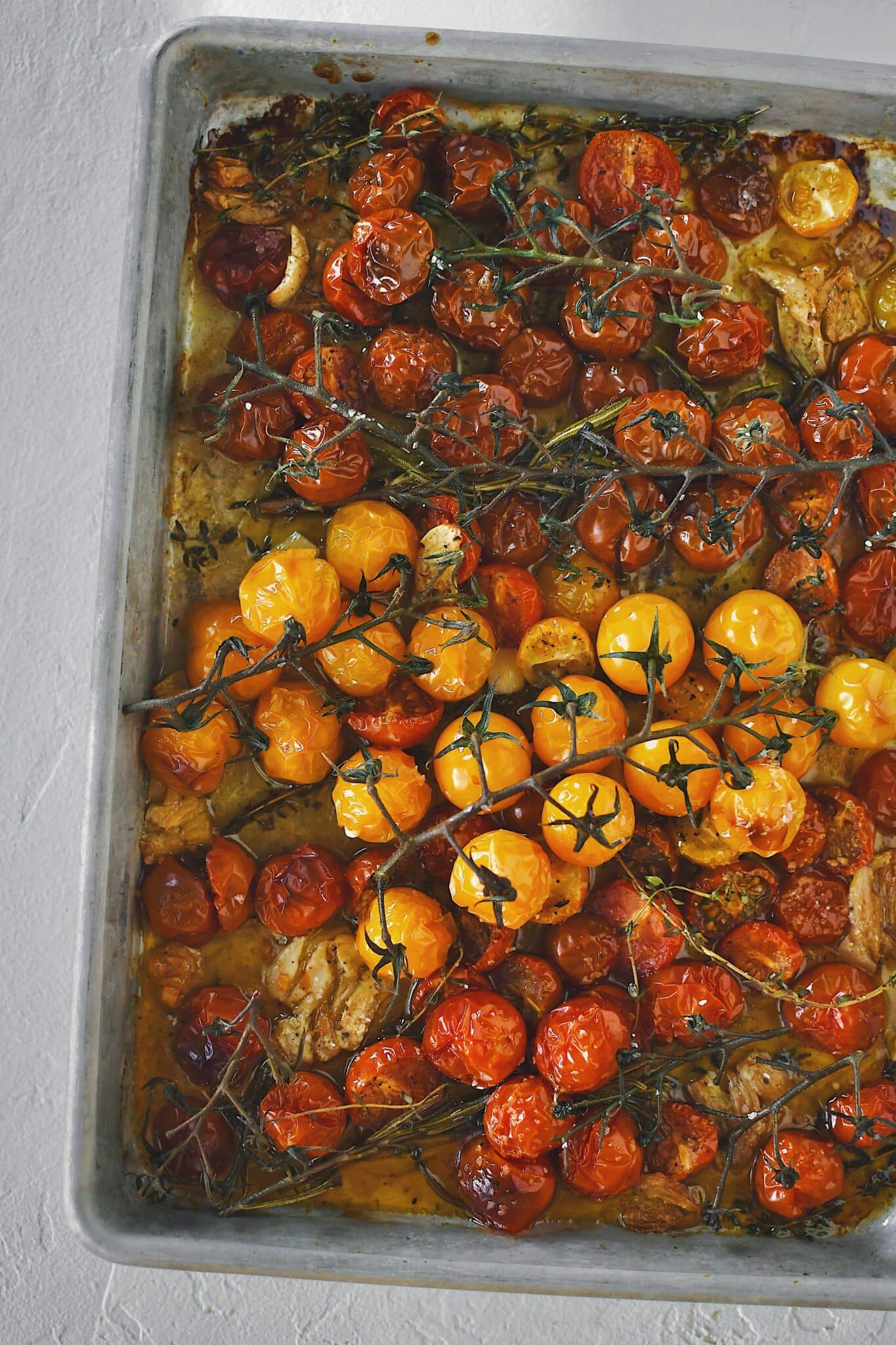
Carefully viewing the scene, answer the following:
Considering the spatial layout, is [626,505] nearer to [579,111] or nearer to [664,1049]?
[579,111]

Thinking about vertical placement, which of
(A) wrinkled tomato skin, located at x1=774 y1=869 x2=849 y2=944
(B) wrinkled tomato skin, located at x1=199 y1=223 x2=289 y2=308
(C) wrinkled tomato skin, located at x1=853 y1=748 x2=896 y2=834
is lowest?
(A) wrinkled tomato skin, located at x1=774 y1=869 x2=849 y2=944

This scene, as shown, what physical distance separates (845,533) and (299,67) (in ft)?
3.17

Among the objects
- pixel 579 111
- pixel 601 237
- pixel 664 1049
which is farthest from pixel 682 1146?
pixel 579 111

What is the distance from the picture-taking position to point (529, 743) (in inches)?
56.4

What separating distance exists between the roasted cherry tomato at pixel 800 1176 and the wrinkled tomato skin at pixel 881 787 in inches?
17.3

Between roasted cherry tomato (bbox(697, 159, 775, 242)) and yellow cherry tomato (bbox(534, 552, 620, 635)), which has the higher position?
roasted cherry tomato (bbox(697, 159, 775, 242))

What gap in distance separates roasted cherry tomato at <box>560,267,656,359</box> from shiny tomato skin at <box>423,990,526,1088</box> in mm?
869

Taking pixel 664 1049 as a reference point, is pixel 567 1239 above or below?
below

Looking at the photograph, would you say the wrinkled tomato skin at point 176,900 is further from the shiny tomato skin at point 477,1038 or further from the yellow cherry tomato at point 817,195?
the yellow cherry tomato at point 817,195

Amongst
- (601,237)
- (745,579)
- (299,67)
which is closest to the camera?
(601,237)

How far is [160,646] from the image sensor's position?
56.6 inches

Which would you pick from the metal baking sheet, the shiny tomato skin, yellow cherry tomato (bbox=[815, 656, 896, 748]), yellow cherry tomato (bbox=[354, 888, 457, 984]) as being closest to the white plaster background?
the metal baking sheet

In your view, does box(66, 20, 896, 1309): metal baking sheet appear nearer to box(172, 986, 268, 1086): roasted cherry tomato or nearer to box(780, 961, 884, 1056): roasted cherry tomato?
box(172, 986, 268, 1086): roasted cherry tomato

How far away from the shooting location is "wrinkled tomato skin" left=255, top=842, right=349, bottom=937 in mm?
1399
